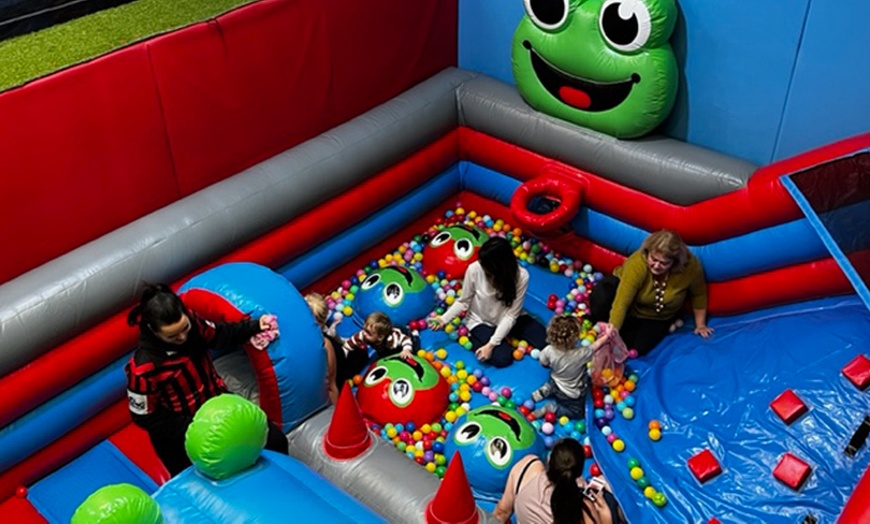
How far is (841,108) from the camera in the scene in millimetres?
3760

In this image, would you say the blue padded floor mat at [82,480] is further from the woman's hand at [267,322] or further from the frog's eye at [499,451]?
the frog's eye at [499,451]

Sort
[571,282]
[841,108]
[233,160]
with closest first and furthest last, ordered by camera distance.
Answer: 1. [841,108]
2. [233,160]
3. [571,282]

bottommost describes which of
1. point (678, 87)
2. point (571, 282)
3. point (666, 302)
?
point (571, 282)

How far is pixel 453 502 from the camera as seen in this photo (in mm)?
3006

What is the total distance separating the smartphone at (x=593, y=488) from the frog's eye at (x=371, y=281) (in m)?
1.46

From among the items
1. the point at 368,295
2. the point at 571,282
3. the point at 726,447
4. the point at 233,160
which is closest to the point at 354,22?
the point at 233,160

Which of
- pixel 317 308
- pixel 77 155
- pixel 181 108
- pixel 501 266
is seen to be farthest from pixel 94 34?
pixel 501 266

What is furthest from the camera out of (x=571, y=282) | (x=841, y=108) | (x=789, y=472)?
(x=571, y=282)

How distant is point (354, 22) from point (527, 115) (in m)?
1.00

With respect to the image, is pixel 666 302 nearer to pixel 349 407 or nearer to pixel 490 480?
pixel 490 480

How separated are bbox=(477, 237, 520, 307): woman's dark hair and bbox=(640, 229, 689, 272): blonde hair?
58 cm

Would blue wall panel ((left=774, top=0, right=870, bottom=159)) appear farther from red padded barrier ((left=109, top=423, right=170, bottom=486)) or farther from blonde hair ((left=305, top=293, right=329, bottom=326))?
red padded barrier ((left=109, top=423, right=170, bottom=486))

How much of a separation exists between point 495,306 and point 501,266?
266mm

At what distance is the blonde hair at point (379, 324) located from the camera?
381 cm
